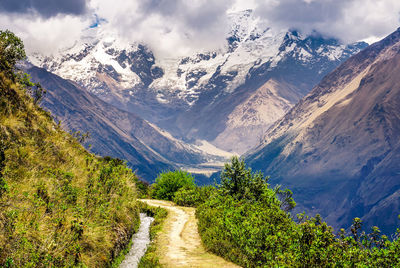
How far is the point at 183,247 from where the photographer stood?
24.0 m

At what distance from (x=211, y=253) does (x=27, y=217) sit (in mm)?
12427

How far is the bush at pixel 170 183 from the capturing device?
62500 millimetres

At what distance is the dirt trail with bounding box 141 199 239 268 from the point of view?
19.3 m

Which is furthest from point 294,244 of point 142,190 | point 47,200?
point 142,190

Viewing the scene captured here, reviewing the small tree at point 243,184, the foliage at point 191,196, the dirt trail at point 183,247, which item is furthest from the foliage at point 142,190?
the dirt trail at point 183,247

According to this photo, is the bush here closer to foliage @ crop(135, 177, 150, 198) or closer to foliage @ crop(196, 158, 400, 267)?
foliage @ crop(135, 177, 150, 198)

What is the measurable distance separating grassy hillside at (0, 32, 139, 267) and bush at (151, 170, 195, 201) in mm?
31762

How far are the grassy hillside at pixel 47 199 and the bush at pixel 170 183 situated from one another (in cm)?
3176

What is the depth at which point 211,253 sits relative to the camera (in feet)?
72.7

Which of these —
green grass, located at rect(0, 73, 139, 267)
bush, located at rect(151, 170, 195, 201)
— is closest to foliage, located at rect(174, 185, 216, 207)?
bush, located at rect(151, 170, 195, 201)

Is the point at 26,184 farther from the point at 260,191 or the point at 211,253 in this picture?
the point at 260,191

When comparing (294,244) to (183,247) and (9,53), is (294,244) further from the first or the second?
(9,53)

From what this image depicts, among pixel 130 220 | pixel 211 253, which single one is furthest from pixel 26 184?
pixel 130 220

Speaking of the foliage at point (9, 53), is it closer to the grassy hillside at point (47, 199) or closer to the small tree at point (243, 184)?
the grassy hillside at point (47, 199)
